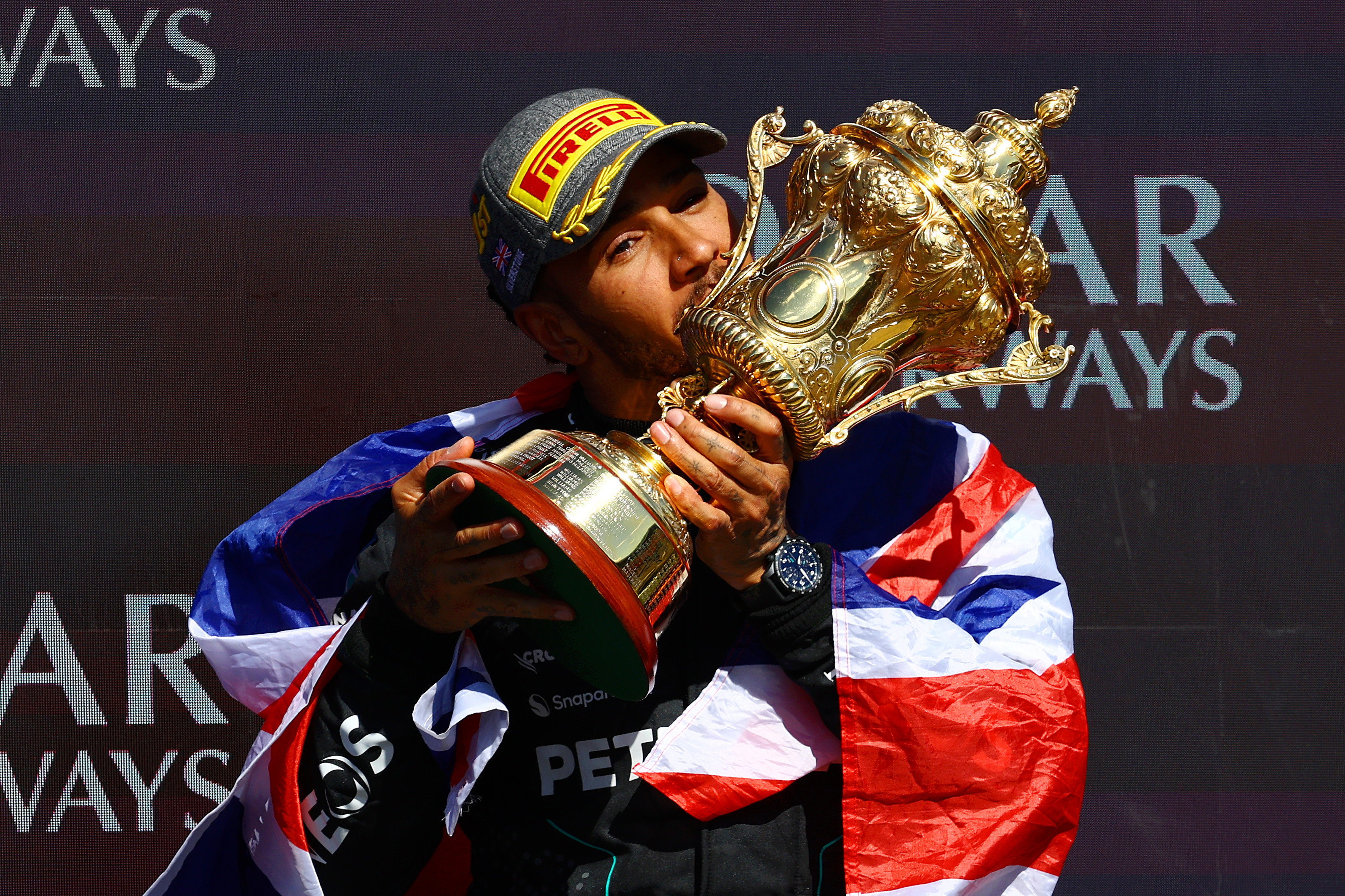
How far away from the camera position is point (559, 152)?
1588mm

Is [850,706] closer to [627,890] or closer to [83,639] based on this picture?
[627,890]

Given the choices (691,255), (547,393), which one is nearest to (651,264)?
(691,255)

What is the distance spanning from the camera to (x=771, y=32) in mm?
2410

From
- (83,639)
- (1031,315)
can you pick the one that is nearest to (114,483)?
(83,639)

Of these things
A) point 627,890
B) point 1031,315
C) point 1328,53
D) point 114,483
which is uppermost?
point 1328,53

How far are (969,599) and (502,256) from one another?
0.85 metres

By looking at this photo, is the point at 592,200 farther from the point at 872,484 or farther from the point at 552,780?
the point at 552,780

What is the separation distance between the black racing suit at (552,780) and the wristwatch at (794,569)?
27mm

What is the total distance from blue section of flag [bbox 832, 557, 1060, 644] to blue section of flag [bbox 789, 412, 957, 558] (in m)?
0.07

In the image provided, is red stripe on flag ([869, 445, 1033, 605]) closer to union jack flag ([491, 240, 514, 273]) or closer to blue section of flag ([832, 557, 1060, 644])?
blue section of flag ([832, 557, 1060, 644])

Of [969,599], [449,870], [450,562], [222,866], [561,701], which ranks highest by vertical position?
[450,562]

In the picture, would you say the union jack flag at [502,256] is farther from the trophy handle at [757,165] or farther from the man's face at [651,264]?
the trophy handle at [757,165]

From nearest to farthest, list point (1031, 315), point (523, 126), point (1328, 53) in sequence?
point (1031, 315)
point (523, 126)
point (1328, 53)

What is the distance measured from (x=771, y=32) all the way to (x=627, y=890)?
178cm
